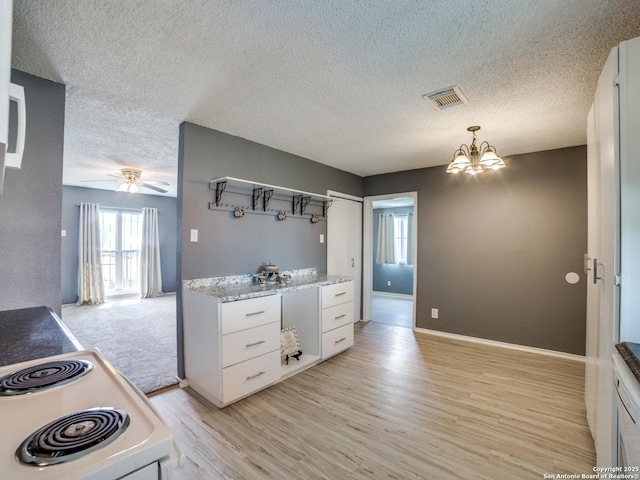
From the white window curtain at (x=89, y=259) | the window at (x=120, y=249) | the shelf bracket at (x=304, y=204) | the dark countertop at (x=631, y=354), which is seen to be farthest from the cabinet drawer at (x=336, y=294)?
the window at (x=120, y=249)

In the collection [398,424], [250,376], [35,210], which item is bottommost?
[398,424]

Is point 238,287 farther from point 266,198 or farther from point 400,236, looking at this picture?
point 400,236

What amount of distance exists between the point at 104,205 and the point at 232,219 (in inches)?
189

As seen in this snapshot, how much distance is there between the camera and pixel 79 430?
1.99ft

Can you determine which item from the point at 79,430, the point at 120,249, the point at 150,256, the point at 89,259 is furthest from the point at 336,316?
the point at 120,249

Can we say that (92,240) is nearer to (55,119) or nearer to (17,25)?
(55,119)

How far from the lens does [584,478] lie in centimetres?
157

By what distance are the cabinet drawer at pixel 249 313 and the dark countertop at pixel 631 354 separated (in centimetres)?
207

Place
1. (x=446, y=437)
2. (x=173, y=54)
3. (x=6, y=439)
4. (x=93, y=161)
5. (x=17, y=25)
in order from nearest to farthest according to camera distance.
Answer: (x=6, y=439), (x=17, y=25), (x=173, y=54), (x=446, y=437), (x=93, y=161)

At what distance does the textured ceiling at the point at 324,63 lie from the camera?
1372 mm

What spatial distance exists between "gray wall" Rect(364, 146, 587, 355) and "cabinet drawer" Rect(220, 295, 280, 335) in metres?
2.40

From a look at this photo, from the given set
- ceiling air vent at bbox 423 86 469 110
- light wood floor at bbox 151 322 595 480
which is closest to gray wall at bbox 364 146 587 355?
light wood floor at bbox 151 322 595 480

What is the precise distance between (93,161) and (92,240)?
8.44 ft

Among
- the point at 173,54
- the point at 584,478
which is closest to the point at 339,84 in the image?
the point at 173,54
